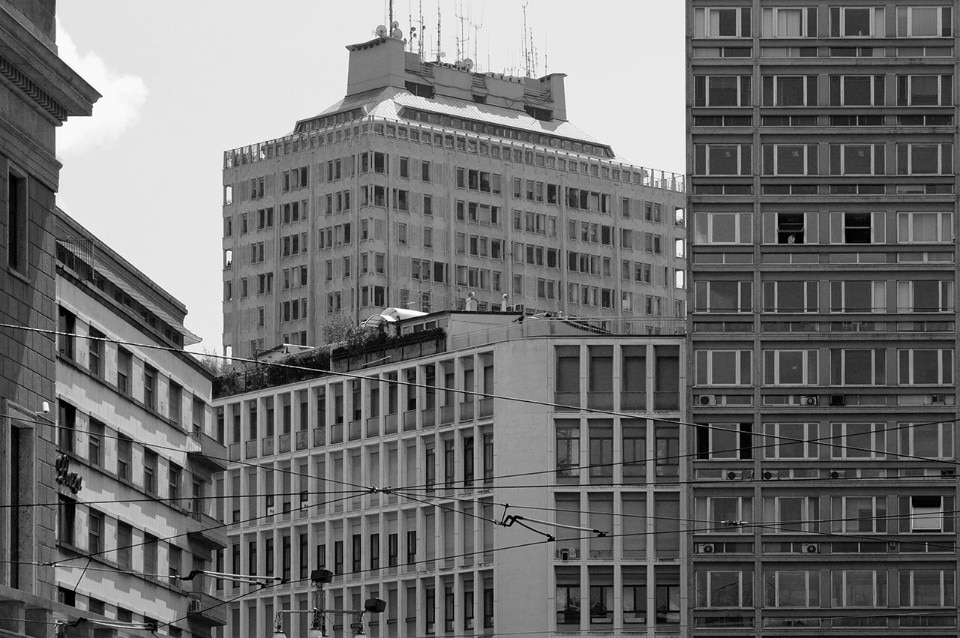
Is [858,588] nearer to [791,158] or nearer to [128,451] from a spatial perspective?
[791,158]

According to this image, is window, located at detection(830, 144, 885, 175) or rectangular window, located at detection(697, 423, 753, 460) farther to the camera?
window, located at detection(830, 144, 885, 175)

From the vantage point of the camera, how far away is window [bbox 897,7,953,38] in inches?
5290

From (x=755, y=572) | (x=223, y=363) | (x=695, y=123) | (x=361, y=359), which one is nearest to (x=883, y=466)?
(x=755, y=572)

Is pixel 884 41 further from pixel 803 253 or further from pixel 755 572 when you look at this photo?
pixel 755 572

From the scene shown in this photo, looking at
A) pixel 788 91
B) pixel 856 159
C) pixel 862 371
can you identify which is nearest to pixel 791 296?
pixel 862 371

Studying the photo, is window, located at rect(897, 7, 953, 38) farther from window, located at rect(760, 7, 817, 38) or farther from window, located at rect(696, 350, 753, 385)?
window, located at rect(696, 350, 753, 385)

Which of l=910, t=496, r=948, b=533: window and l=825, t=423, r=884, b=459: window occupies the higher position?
l=825, t=423, r=884, b=459: window

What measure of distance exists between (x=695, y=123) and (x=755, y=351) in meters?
11.9

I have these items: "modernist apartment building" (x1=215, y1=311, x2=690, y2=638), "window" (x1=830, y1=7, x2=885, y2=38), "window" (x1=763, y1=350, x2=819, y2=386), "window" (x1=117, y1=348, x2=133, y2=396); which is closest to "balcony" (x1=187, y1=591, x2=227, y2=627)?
"window" (x1=117, y1=348, x2=133, y2=396)

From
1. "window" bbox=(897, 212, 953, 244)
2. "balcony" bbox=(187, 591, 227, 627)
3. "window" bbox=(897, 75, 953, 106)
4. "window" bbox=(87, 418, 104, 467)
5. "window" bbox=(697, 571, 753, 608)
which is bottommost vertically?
"balcony" bbox=(187, 591, 227, 627)

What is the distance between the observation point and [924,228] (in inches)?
5246

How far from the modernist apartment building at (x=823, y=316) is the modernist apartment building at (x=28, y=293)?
69752 mm

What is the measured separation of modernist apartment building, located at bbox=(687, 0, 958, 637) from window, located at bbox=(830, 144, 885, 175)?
10cm

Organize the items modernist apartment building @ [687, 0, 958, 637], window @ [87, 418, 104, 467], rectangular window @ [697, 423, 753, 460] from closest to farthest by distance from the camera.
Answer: window @ [87, 418, 104, 467]
modernist apartment building @ [687, 0, 958, 637]
rectangular window @ [697, 423, 753, 460]
